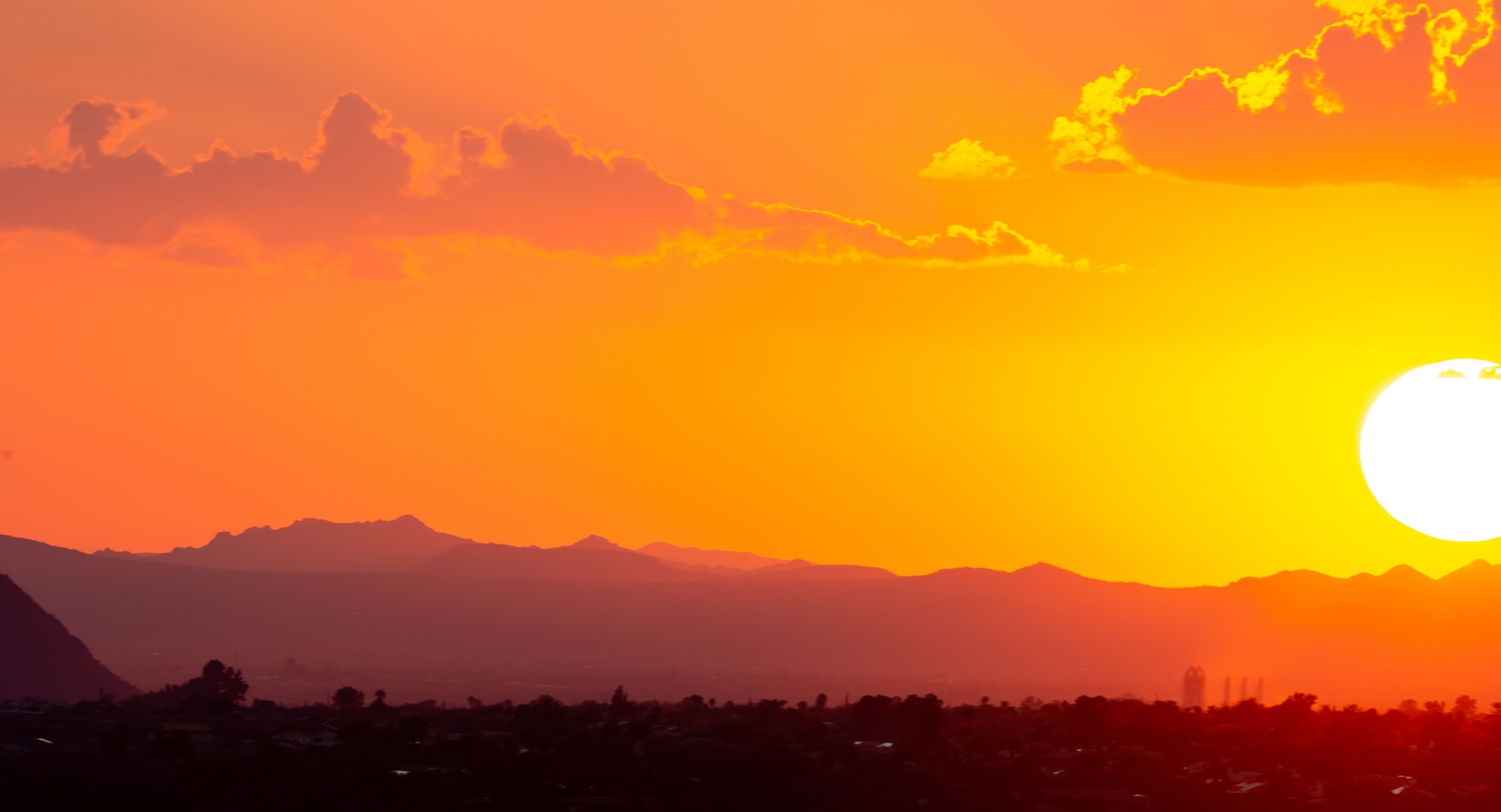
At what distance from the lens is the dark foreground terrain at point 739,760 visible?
72000mm

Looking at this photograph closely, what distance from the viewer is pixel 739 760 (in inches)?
3098

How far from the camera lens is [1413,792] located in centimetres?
7600

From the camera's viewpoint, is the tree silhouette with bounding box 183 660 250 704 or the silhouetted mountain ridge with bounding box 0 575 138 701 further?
the silhouetted mountain ridge with bounding box 0 575 138 701

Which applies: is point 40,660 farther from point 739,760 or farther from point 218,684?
point 739,760

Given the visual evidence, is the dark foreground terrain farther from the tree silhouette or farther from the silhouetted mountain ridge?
the silhouetted mountain ridge

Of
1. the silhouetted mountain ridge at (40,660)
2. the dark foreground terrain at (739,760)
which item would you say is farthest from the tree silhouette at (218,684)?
the silhouetted mountain ridge at (40,660)

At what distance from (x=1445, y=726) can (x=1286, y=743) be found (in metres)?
10.6

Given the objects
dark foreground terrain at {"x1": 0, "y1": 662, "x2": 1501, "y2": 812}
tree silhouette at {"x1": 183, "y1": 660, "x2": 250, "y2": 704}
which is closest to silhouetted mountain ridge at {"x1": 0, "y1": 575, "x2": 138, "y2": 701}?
tree silhouette at {"x1": 183, "y1": 660, "x2": 250, "y2": 704}

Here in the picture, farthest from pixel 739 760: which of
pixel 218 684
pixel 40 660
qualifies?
pixel 40 660

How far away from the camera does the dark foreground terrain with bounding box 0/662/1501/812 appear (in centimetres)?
7200

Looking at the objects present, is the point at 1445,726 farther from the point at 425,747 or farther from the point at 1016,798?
the point at 425,747

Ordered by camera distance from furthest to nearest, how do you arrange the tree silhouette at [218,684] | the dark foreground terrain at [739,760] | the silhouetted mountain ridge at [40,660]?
the silhouetted mountain ridge at [40,660]
the tree silhouette at [218,684]
the dark foreground terrain at [739,760]

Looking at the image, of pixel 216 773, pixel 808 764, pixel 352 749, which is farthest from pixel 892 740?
pixel 216 773

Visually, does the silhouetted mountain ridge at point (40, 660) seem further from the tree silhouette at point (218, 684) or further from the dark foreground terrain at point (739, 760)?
the dark foreground terrain at point (739, 760)
